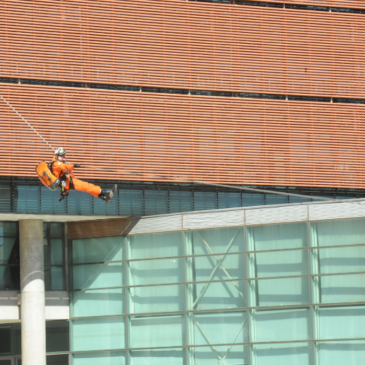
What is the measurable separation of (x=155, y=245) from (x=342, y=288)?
706cm

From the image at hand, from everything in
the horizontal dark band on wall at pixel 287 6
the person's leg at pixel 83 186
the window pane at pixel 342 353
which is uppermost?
the horizontal dark band on wall at pixel 287 6

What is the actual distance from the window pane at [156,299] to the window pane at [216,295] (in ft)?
1.44

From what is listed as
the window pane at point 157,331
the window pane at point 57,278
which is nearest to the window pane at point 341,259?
the window pane at point 157,331

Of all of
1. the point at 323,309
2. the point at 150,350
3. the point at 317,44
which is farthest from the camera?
the point at 317,44

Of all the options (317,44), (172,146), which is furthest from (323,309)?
(317,44)

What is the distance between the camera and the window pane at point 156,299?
29203 mm

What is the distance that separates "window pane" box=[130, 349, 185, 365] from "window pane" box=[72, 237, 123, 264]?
3615mm

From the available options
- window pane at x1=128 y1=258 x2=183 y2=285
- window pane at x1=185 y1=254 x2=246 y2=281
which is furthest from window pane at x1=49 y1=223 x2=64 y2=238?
window pane at x1=185 y1=254 x2=246 y2=281

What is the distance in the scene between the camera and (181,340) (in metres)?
29.0

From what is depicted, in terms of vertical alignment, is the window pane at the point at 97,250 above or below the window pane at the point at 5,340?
above

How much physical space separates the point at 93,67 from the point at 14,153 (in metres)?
4.42

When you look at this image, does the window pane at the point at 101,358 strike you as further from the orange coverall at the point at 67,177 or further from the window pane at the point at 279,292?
the orange coverall at the point at 67,177

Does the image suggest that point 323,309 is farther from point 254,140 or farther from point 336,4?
point 336,4

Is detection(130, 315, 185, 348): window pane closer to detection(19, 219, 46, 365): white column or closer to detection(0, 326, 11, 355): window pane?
detection(19, 219, 46, 365): white column
